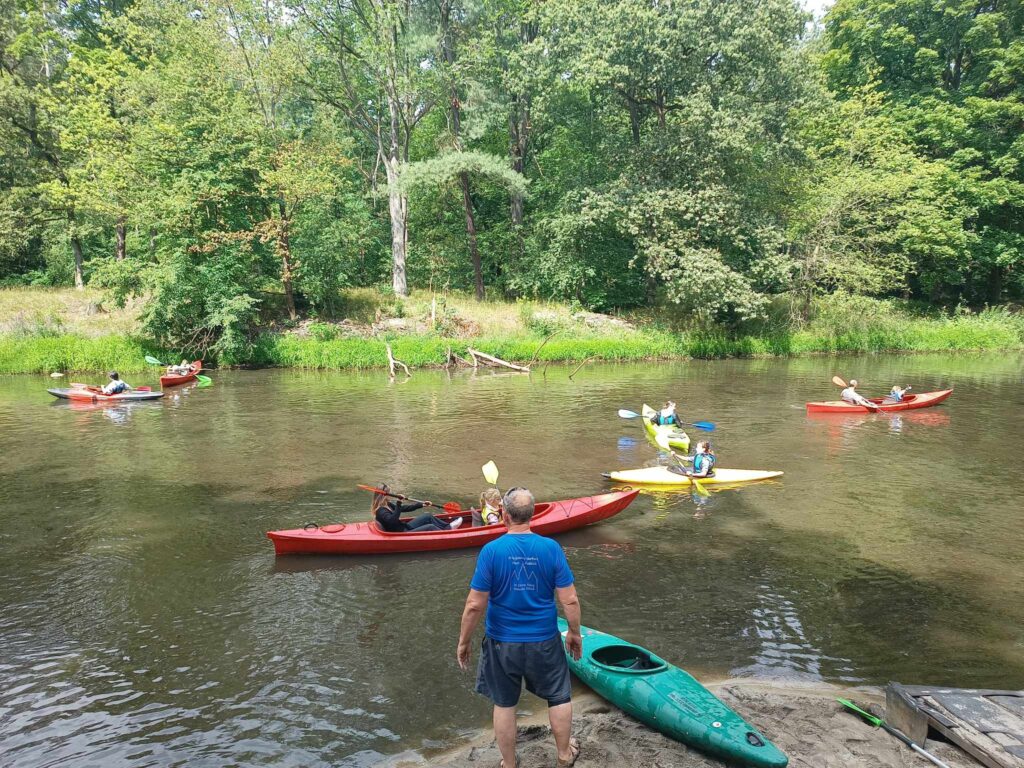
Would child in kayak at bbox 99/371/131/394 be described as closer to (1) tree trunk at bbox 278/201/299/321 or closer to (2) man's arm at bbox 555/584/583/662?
(1) tree trunk at bbox 278/201/299/321

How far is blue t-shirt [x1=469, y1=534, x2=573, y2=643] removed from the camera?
158 inches

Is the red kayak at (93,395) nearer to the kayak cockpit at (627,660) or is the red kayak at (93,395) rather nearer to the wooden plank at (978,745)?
the kayak cockpit at (627,660)

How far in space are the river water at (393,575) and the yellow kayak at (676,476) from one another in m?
0.38

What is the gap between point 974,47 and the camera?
36250 mm

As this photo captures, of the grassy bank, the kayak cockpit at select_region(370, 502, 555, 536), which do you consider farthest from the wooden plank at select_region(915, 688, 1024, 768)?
the grassy bank

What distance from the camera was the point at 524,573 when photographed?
13.2 ft

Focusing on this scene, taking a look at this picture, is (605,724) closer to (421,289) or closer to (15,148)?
(421,289)

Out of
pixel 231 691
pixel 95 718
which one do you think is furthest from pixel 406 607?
pixel 95 718

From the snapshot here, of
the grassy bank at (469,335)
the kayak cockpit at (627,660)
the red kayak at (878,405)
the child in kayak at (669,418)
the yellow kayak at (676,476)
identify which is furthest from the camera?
the grassy bank at (469,335)

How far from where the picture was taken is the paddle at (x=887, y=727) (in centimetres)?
442

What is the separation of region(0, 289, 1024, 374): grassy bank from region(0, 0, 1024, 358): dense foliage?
1429 mm

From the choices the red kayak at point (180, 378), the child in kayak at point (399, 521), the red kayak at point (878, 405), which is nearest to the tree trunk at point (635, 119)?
the red kayak at point (878, 405)

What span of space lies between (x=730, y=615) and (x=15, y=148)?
37569mm

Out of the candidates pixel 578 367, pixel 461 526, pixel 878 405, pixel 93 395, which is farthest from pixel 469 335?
pixel 461 526
